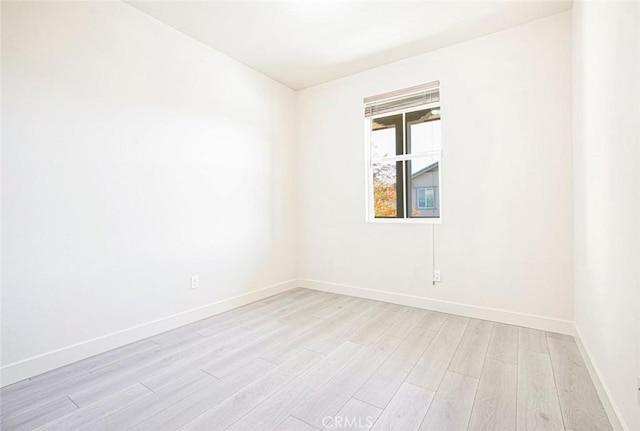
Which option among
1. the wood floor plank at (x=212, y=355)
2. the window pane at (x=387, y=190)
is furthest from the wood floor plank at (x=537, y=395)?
the window pane at (x=387, y=190)

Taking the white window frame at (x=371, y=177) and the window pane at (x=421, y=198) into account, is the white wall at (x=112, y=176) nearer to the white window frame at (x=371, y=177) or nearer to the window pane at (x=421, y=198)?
the white window frame at (x=371, y=177)

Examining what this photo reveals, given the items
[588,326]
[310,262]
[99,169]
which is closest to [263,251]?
[310,262]

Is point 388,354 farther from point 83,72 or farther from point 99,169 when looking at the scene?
point 83,72

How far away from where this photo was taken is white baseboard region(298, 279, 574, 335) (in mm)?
2574

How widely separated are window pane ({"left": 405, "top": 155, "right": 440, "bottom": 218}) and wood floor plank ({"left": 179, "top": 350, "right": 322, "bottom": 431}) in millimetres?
1938

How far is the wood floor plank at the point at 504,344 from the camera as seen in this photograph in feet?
7.01

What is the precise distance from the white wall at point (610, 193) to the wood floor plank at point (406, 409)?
834 millimetres

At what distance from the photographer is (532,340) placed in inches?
94.7

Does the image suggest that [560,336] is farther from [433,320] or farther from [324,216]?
[324,216]

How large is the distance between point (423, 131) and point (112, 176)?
2979mm

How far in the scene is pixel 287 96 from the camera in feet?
13.4

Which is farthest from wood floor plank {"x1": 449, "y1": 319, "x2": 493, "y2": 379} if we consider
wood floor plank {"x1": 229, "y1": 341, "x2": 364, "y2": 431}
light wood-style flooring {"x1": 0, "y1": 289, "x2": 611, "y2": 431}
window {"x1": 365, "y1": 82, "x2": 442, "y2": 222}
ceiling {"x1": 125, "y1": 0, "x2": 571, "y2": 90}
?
ceiling {"x1": 125, "y1": 0, "x2": 571, "y2": 90}

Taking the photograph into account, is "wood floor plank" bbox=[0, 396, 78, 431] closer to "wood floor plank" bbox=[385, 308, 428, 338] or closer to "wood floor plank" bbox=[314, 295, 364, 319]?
"wood floor plank" bbox=[314, 295, 364, 319]

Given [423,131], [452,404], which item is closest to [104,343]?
[452,404]
